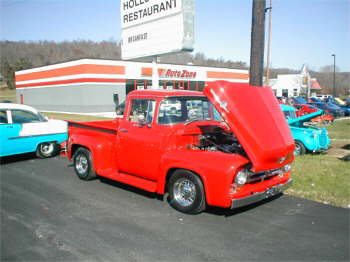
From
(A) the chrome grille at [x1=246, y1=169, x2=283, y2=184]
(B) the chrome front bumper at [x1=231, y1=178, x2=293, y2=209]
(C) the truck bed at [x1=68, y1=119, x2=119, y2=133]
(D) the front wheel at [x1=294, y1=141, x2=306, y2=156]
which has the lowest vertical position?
(D) the front wheel at [x1=294, y1=141, x2=306, y2=156]

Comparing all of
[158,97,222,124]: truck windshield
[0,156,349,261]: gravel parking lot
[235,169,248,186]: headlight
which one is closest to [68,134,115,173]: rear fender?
[0,156,349,261]: gravel parking lot

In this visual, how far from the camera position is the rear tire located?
6.94 m

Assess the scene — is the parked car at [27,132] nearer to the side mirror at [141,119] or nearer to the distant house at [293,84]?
the side mirror at [141,119]

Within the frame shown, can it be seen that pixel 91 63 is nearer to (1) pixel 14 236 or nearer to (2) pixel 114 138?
(2) pixel 114 138

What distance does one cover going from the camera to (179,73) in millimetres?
37750

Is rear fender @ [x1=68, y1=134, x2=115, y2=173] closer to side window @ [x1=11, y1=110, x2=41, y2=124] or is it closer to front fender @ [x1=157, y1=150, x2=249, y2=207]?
front fender @ [x1=157, y1=150, x2=249, y2=207]

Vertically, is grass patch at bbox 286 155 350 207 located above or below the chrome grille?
below

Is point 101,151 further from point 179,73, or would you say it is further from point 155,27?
point 179,73

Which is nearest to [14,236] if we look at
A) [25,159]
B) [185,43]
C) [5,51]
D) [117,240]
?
[117,240]

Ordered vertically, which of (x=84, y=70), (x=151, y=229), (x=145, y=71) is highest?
(x=145, y=71)

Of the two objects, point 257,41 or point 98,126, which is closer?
point 98,126

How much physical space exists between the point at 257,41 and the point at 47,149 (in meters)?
7.06

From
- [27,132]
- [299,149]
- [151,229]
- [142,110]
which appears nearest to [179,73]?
[299,149]

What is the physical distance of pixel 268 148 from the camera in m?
4.65
